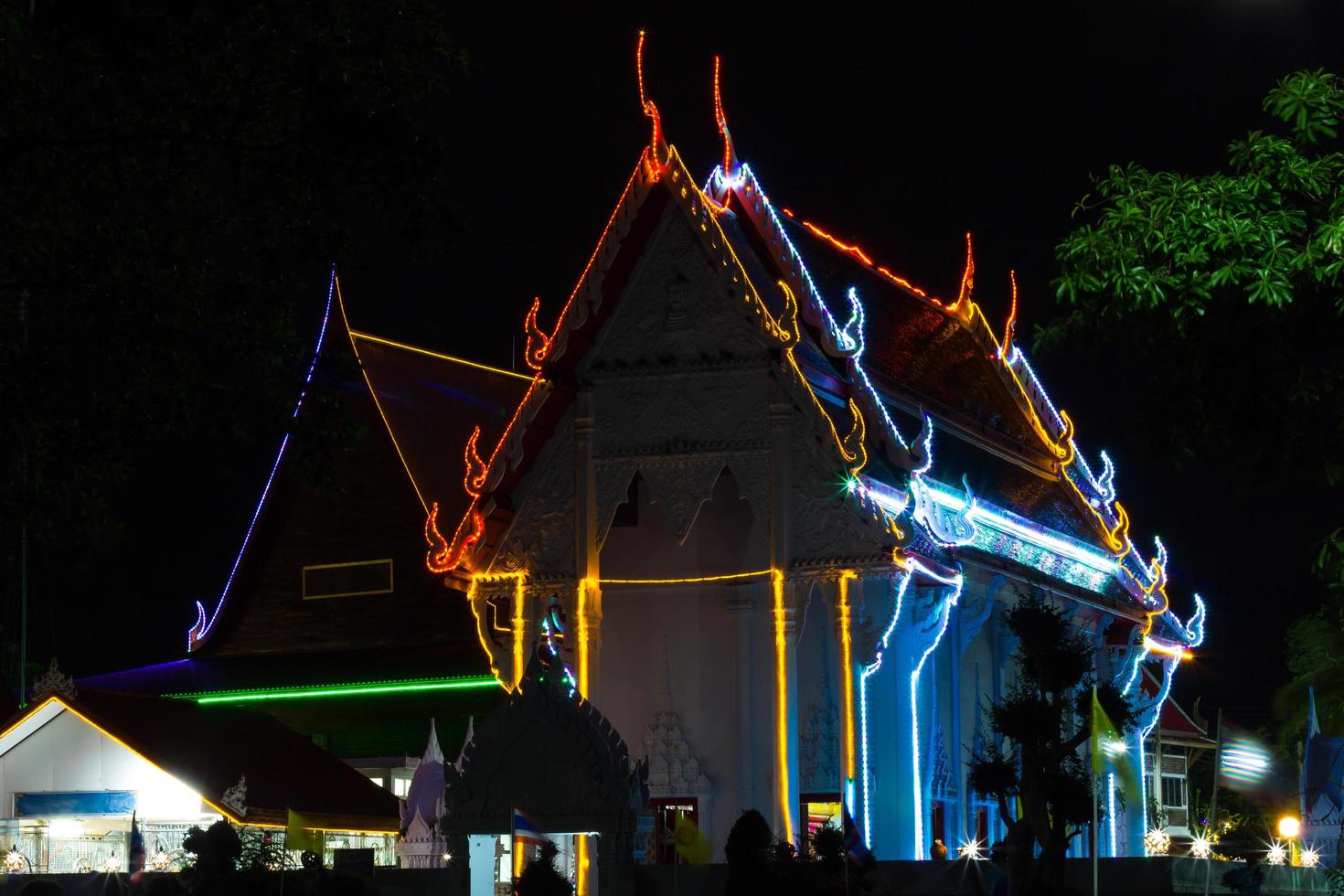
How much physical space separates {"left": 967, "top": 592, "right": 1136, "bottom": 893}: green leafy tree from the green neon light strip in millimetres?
12809

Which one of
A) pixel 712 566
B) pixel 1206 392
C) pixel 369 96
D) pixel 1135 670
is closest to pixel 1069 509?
pixel 1135 670

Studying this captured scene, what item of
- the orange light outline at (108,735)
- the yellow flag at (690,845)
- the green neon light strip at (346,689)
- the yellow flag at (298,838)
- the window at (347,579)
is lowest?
the yellow flag at (690,845)

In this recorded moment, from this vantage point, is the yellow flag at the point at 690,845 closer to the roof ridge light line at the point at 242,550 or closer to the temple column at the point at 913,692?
the temple column at the point at 913,692

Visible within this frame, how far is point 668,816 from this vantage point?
24.0 meters

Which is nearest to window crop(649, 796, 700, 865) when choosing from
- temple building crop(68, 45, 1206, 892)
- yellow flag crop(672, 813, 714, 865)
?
temple building crop(68, 45, 1206, 892)

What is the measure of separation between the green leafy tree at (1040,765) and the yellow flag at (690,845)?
449cm

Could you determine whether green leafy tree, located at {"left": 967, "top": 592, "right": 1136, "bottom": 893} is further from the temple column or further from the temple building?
the temple column

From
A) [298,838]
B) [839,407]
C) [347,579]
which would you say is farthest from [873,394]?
[347,579]

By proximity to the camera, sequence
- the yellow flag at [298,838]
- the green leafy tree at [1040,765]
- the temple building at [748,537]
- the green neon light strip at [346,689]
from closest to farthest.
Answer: the green leafy tree at [1040,765]
the yellow flag at [298,838]
the temple building at [748,537]
the green neon light strip at [346,689]

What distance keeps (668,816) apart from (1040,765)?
7040mm

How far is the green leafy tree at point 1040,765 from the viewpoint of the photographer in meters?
16.9

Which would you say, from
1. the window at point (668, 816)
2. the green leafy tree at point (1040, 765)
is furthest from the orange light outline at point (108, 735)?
the green leafy tree at point (1040, 765)

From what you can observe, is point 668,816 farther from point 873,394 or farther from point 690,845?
point 873,394

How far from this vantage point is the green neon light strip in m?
30.5
